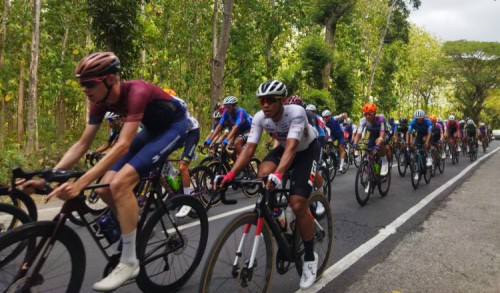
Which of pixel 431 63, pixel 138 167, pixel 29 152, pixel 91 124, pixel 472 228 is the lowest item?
pixel 472 228

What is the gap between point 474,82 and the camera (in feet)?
143

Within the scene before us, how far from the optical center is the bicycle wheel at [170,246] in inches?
128

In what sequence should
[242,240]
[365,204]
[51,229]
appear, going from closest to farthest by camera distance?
[51,229]
[242,240]
[365,204]

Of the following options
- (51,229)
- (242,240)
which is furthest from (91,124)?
(242,240)

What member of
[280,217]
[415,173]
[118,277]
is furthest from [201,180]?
[415,173]

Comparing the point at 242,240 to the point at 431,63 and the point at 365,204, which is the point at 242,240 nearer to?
the point at 365,204

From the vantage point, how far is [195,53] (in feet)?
69.3

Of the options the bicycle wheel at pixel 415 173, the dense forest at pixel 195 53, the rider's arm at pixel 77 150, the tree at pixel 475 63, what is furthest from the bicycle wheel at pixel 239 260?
the tree at pixel 475 63

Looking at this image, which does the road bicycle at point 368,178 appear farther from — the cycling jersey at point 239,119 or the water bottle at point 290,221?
the water bottle at point 290,221

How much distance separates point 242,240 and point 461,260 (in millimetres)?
3171

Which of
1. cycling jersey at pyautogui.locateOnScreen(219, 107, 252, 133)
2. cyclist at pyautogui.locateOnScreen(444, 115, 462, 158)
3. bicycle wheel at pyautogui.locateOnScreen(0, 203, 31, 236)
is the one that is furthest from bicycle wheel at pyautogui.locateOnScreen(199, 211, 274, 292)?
cyclist at pyautogui.locateOnScreen(444, 115, 462, 158)

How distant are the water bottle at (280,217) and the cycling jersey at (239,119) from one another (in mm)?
4583

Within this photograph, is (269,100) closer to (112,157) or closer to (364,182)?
(112,157)

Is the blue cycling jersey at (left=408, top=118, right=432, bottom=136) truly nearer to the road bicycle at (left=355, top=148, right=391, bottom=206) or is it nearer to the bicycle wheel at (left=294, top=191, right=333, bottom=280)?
the road bicycle at (left=355, top=148, right=391, bottom=206)
